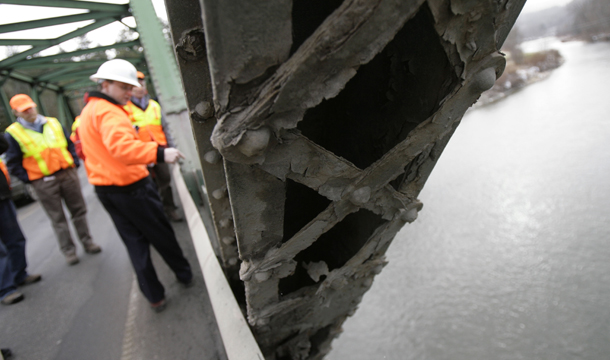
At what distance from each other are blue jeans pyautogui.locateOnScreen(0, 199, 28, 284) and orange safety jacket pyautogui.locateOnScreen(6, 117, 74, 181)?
1.40 ft

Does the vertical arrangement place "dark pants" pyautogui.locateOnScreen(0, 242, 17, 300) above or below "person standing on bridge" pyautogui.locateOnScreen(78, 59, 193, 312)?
below

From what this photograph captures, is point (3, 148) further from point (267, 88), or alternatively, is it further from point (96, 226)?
point (267, 88)

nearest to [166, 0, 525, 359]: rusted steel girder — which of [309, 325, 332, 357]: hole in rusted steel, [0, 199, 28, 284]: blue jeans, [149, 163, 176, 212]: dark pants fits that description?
[309, 325, 332, 357]: hole in rusted steel

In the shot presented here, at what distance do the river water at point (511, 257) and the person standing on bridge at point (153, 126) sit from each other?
2844mm

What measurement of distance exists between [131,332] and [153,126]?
2.27m

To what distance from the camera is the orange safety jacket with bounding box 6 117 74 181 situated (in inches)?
132

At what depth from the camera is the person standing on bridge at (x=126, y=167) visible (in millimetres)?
2039

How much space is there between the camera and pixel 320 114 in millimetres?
1468

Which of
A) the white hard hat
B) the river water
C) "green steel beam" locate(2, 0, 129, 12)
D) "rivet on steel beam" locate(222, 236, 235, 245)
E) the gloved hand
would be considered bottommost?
the river water

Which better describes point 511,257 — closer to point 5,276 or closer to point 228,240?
point 228,240

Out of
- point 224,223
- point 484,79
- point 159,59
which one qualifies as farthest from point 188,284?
point 484,79

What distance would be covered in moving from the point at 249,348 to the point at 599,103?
21.7ft

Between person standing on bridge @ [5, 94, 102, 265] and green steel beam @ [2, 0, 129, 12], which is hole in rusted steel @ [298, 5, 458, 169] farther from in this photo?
green steel beam @ [2, 0, 129, 12]

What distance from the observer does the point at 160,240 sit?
2.54 m
